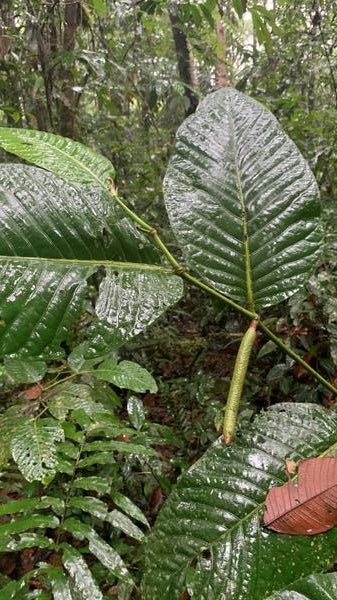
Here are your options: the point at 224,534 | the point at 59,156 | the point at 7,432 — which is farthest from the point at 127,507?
the point at 59,156

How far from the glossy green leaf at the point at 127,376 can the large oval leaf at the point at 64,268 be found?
56 centimetres

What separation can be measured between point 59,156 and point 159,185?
241cm

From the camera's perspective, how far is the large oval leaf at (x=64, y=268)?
0.42 meters

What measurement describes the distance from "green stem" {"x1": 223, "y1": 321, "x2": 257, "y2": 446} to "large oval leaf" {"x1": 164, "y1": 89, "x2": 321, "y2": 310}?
2.5 inches

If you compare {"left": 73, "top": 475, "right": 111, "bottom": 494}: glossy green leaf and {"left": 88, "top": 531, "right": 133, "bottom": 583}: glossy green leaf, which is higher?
{"left": 73, "top": 475, "right": 111, "bottom": 494}: glossy green leaf

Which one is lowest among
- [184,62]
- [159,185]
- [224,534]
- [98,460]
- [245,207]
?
[224,534]

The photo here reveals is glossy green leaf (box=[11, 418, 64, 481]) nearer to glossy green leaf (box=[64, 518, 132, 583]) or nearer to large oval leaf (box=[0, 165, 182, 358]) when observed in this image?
glossy green leaf (box=[64, 518, 132, 583])

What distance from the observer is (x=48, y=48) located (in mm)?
2320

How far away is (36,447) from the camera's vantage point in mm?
808

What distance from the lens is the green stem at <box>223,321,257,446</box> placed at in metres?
0.43

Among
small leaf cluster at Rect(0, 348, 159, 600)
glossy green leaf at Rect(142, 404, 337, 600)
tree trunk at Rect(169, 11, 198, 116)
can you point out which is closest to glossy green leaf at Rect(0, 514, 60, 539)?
small leaf cluster at Rect(0, 348, 159, 600)

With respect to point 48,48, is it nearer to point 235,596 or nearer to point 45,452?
point 45,452

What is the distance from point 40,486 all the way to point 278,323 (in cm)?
96

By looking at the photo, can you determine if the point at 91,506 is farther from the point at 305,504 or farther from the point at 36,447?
the point at 305,504
